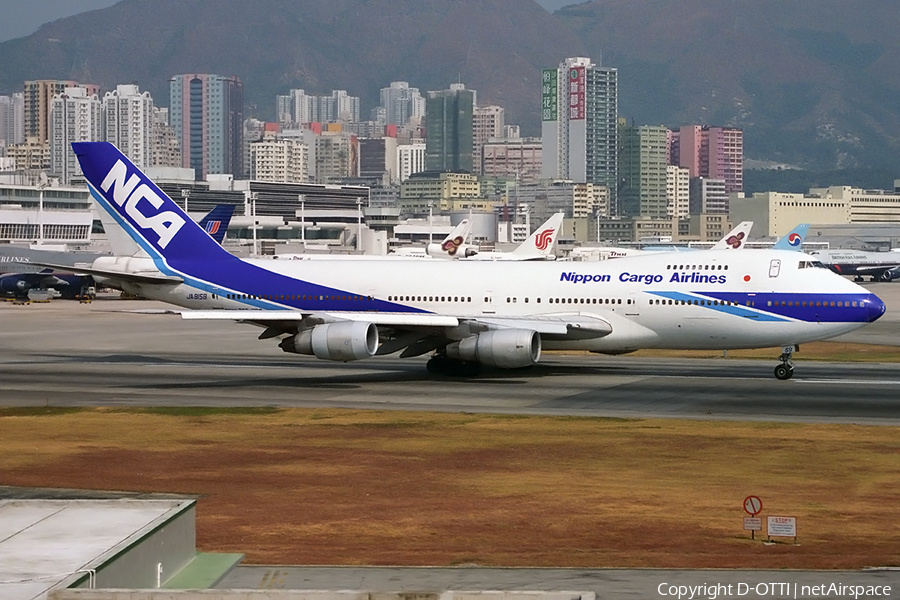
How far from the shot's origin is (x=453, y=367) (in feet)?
156

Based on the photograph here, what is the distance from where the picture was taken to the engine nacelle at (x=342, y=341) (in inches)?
1688

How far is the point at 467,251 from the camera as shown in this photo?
140 meters

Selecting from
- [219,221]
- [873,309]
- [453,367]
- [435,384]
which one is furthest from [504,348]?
[219,221]

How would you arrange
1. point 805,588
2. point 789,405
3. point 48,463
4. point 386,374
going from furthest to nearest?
1. point 386,374
2. point 789,405
3. point 48,463
4. point 805,588

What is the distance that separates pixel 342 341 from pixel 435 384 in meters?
4.23

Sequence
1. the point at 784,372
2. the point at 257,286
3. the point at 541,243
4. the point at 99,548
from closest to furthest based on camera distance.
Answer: the point at 99,548 → the point at 784,372 → the point at 257,286 → the point at 541,243

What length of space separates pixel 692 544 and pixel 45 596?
1135 centimetres

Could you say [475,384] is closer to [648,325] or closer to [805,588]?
[648,325]

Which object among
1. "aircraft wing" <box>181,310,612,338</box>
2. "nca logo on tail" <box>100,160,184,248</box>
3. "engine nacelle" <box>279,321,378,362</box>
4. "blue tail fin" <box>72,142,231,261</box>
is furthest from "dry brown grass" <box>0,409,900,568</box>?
"nca logo on tail" <box>100,160,184,248</box>

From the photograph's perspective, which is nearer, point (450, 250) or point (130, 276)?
point (130, 276)

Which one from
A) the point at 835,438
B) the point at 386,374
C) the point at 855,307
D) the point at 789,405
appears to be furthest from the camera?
the point at 386,374

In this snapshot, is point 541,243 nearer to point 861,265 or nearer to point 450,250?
point 450,250

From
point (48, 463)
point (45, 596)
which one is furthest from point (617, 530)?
point (48, 463)

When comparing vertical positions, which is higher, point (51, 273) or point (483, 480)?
point (51, 273)
